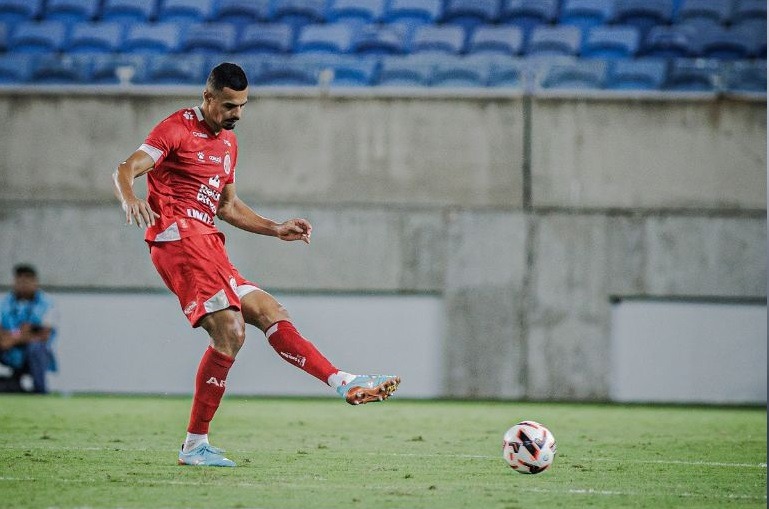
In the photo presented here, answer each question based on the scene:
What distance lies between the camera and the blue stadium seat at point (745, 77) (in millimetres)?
14797

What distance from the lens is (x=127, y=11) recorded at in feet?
59.9

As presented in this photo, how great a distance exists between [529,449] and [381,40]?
37.6 ft

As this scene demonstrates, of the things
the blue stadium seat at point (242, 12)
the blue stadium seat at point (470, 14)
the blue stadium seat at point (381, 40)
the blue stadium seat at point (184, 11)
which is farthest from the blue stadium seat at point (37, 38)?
the blue stadium seat at point (470, 14)

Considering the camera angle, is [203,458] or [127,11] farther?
[127,11]

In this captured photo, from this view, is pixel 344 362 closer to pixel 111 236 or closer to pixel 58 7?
pixel 111 236

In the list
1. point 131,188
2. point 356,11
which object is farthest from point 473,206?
point 131,188

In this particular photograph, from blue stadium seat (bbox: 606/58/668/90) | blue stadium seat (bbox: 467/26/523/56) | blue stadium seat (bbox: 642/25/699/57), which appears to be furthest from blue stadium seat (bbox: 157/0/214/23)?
blue stadium seat (bbox: 642/25/699/57)

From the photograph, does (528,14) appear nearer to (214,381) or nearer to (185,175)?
(185,175)

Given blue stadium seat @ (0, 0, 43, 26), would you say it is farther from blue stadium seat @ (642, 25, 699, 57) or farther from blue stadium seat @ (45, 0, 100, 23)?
blue stadium seat @ (642, 25, 699, 57)

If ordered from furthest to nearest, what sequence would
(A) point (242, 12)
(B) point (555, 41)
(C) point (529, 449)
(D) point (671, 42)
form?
(A) point (242, 12)
(B) point (555, 41)
(D) point (671, 42)
(C) point (529, 449)

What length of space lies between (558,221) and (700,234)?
5.96 feet

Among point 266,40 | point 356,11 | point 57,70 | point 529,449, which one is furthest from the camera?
point 356,11

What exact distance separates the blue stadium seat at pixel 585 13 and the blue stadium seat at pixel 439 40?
1.72 m

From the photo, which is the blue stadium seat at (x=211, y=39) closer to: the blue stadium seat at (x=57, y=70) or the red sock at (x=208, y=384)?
the blue stadium seat at (x=57, y=70)
